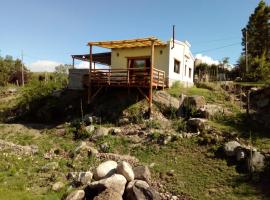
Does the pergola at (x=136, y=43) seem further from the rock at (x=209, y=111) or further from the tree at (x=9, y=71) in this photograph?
the tree at (x=9, y=71)

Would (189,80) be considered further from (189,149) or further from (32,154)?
(32,154)

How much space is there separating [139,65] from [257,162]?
623 inches

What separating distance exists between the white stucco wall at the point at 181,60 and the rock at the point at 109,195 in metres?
15.4

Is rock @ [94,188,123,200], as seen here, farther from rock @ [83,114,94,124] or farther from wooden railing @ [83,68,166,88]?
wooden railing @ [83,68,166,88]

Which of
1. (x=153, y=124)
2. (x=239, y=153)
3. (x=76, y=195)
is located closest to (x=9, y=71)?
(x=153, y=124)

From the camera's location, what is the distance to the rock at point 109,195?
1149 centimetres

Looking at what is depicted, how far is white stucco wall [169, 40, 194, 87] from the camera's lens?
2619 centimetres

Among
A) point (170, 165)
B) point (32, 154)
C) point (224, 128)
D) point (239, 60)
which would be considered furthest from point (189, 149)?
point (239, 60)

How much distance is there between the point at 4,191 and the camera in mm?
12430

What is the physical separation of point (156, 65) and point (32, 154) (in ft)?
43.4

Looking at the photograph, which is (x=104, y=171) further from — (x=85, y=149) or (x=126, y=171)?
(x=85, y=149)

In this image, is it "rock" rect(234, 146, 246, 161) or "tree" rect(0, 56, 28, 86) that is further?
"tree" rect(0, 56, 28, 86)

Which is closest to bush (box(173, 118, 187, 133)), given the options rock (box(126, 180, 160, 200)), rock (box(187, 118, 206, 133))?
rock (box(187, 118, 206, 133))

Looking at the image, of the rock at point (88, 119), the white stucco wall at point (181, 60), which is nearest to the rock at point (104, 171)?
the rock at point (88, 119)
